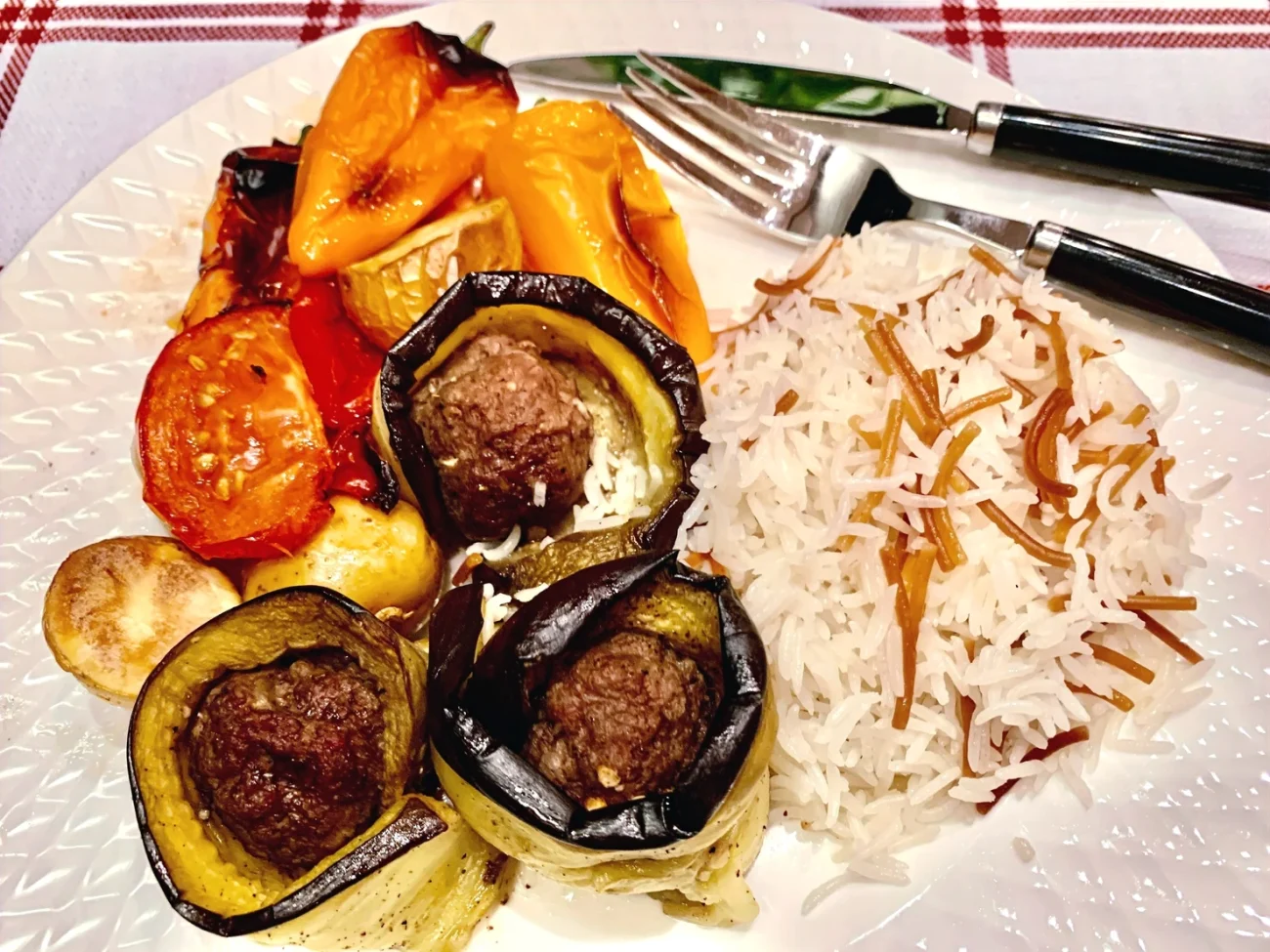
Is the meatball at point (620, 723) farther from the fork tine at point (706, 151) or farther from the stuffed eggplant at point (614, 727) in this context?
the fork tine at point (706, 151)

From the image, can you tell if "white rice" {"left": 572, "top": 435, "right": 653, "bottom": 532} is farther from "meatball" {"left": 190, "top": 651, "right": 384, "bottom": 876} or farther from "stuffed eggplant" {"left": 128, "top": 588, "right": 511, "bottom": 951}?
"meatball" {"left": 190, "top": 651, "right": 384, "bottom": 876}

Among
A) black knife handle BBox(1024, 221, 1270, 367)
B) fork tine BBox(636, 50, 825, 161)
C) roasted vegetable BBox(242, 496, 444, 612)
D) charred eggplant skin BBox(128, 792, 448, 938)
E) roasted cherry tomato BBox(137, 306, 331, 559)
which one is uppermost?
fork tine BBox(636, 50, 825, 161)

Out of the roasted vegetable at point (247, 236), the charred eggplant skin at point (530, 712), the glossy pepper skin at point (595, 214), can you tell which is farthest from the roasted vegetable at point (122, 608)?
the glossy pepper skin at point (595, 214)

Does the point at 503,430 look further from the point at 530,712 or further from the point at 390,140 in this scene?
the point at 390,140

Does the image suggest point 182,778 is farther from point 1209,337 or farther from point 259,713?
point 1209,337

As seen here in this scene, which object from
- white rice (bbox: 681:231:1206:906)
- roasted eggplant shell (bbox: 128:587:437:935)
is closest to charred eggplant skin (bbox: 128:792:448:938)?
roasted eggplant shell (bbox: 128:587:437:935)

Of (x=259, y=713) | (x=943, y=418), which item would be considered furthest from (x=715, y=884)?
(x=943, y=418)

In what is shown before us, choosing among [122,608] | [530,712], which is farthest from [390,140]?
[530,712]

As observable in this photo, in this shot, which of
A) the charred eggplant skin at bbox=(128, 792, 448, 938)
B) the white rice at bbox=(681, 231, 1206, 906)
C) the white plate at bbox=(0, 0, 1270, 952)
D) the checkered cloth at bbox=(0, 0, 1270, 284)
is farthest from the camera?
the checkered cloth at bbox=(0, 0, 1270, 284)
